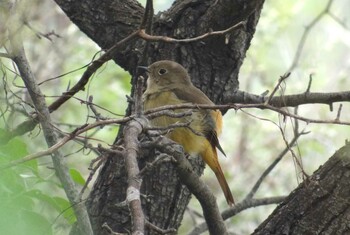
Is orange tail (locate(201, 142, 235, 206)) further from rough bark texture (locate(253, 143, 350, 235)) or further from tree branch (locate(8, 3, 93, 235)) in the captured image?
tree branch (locate(8, 3, 93, 235))

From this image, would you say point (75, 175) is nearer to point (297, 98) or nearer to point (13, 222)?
point (297, 98)

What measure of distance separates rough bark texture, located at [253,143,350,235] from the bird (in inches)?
39.4

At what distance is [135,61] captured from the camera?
4.20 m

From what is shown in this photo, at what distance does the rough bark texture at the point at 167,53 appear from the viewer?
154 inches

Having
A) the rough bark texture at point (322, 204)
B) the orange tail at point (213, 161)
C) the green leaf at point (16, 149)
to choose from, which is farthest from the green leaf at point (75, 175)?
the orange tail at point (213, 161)

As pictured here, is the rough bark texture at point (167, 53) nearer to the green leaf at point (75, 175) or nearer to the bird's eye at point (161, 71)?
the bird's eye at point (161, 71)

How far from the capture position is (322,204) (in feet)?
10.8

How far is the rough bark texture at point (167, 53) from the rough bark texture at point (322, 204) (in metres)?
0.75

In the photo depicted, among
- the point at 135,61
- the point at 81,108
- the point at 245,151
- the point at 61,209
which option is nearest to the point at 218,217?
the point at 61,209

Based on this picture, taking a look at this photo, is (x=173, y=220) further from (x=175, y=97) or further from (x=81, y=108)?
(x=81, y=108)

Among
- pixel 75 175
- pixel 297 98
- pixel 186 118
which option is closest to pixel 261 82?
pixel 186 118

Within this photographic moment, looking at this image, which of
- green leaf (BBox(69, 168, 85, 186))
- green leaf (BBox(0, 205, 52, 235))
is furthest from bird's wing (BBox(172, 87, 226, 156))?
green leaf (BBox(0, 205, 52, 235))

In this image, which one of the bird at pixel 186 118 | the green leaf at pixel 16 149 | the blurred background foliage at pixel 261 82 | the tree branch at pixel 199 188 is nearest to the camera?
the green leaf at pixel 16 149

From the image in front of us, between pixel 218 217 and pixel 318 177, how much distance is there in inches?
18.6
